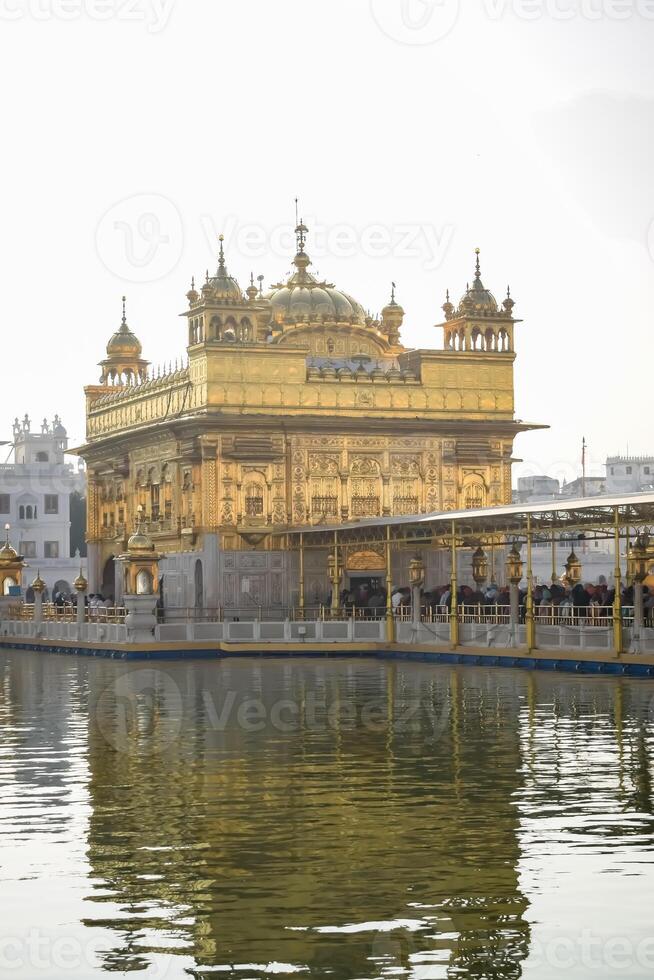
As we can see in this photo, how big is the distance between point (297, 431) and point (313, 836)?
36999 millimetres

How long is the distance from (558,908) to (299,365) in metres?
40.2

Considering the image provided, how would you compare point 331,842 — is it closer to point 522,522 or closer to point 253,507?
point 522,522

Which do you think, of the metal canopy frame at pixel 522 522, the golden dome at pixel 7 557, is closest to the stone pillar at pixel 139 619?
the metal canopy frame at pixel 522 522

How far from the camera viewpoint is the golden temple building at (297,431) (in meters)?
48.6

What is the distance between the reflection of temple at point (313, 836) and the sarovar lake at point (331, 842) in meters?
0.03

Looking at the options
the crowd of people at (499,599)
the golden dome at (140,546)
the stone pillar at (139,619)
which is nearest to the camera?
the crowd of people at (499,599)

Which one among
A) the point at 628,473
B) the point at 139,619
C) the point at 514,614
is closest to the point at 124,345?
the point at 139,619

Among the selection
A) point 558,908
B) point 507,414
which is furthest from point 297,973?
point 507,414

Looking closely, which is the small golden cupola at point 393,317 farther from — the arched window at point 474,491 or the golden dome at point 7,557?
the golden dome at point 7,557

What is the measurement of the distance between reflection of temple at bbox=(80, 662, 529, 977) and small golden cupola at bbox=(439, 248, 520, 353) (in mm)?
30534

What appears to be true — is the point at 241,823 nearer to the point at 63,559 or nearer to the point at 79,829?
the point at 79,829

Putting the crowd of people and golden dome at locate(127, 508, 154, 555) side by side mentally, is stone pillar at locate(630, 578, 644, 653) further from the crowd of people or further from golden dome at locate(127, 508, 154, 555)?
golden dome at locate(127, 508, 154, 555)

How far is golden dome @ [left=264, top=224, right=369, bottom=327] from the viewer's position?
5331 centimetres

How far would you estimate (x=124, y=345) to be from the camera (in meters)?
64.1
